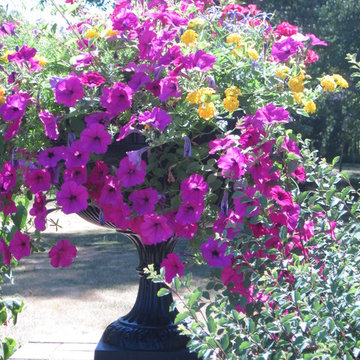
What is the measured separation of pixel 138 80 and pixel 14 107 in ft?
1.35

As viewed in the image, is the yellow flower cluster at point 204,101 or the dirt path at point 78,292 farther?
the dirt path at point 78,292

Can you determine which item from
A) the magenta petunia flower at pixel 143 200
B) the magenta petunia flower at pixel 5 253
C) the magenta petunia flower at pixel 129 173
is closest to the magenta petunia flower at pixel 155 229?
the magenta petunia flower at pixel 143 200

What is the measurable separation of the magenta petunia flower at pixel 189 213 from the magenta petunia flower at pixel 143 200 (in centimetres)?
9

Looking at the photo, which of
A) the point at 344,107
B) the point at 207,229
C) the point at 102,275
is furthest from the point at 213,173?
the point at 344,107

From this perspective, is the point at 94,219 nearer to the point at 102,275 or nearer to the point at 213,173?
the point at 213,173

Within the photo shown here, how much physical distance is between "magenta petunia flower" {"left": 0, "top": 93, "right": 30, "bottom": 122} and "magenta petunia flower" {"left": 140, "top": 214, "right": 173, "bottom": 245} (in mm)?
528

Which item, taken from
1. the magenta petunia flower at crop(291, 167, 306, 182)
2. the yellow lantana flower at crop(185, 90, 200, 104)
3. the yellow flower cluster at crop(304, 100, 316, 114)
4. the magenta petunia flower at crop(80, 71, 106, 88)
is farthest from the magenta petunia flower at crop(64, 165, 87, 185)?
the yellow flower cluster at crop(304, 100, 316, 114)

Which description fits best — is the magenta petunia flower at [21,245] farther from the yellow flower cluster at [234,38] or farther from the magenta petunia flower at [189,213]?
the yellow flower cluster at [234,38]

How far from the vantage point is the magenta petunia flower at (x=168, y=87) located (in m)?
1.91

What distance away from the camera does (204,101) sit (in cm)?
189

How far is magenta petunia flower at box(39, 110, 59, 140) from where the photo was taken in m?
1.97

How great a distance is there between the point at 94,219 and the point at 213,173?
546 mm

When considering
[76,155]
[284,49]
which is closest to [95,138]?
[76,155]

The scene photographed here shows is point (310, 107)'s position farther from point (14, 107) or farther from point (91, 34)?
point (14, 107)
